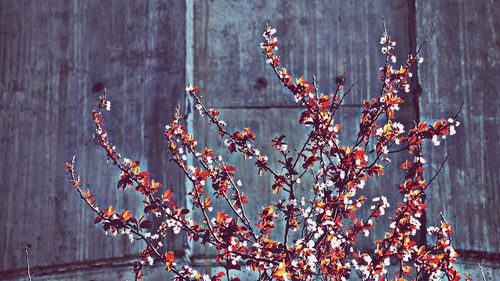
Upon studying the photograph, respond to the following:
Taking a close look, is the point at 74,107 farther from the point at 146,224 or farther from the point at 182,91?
the point at 146,224

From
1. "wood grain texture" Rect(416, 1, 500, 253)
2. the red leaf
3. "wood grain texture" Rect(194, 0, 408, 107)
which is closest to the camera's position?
the red leaf

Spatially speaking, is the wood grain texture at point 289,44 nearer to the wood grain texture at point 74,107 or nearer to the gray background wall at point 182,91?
the gray background wall at point 182,91

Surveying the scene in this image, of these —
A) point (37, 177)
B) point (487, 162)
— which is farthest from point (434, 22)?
point (37, 177)

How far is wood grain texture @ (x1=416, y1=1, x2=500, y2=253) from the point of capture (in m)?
5.58

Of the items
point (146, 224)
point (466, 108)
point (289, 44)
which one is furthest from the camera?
point (289, 44)

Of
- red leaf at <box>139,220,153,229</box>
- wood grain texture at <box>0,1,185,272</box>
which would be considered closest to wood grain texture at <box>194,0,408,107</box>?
wood grain texture at <box>0,1,185,272</box>

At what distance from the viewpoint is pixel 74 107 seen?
5.96 meters

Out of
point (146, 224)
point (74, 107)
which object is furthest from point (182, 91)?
point (146, 224)

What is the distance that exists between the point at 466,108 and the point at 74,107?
337 cm

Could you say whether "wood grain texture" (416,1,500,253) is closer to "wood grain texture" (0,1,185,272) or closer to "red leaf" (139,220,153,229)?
"wood grain texture" (0,1,185,272)

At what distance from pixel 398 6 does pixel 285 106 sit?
1357 millimetres

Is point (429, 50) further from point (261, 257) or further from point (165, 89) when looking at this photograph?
point (261, 257)

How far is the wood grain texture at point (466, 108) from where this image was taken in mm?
5578

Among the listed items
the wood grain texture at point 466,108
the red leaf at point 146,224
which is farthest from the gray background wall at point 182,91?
the red leaf at point 146,224
